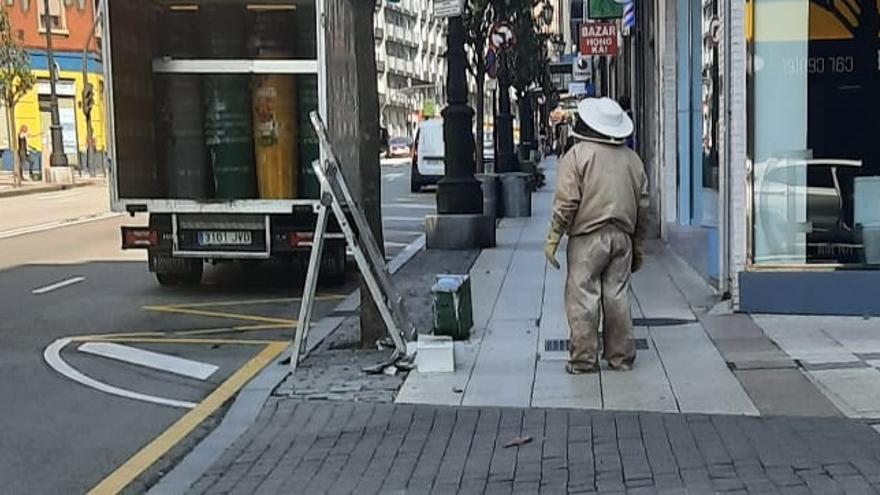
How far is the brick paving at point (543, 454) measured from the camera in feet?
18.7

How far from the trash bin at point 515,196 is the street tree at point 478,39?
1.48m

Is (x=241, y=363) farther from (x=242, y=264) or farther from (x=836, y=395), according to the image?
(x=242, y=264)

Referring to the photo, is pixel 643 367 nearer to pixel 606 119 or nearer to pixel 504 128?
pixel 606 119

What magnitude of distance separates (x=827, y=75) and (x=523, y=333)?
3.58m

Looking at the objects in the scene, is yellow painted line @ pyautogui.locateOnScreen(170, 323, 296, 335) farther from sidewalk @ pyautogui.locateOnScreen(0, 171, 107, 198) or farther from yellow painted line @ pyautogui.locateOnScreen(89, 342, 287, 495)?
sidewalk @ pyautogui.locateOnScreen(0, 171, 107, 198)

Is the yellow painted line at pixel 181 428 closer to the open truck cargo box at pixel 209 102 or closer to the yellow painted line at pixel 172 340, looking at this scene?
the yellow painted line at pixel 172 340

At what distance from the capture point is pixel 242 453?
6.54 m

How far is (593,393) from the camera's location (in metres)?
7.52

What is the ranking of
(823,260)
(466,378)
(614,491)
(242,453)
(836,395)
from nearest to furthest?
1. (614,491)
2. (242,453)
3. (836,395)
4. (466,378)
5. (823,260)

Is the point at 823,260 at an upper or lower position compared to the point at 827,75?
lower

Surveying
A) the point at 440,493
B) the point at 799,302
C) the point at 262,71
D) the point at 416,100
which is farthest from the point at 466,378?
the point at 416,100

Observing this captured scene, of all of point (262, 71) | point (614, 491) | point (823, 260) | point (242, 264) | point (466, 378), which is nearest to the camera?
point (614, 491)

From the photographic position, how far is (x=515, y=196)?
2159 cm

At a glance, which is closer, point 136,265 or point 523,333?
point 523,333
